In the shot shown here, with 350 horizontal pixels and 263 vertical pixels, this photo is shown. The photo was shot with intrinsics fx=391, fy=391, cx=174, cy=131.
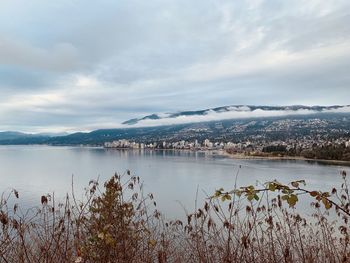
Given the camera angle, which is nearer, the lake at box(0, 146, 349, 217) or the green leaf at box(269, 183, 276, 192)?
the green leaf at box(269, 183, 276, 192)

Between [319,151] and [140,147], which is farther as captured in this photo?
[140,147]

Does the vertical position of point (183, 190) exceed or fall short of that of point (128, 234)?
it falls short

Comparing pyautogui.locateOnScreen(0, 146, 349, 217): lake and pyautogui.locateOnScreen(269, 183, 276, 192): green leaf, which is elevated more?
pyautogui.locateOnScreen(269, 183, 276, 192): green leaf

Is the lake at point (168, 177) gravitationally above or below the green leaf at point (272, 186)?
below

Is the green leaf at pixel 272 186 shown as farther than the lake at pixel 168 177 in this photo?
No

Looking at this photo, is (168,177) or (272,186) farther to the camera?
(168,177)

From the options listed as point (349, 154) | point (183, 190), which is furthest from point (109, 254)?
point (349, 154)

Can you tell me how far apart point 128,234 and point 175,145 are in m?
143

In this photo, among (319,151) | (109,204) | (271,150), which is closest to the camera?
(109,204)

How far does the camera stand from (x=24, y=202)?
19.8m

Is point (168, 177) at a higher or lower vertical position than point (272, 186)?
lower

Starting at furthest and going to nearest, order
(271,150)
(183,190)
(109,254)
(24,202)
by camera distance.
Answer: (271,150)
(183,190)
(24,202)
(109,254)

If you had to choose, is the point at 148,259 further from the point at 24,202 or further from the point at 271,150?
the point at 271,150

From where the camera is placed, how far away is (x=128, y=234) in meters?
3.02
